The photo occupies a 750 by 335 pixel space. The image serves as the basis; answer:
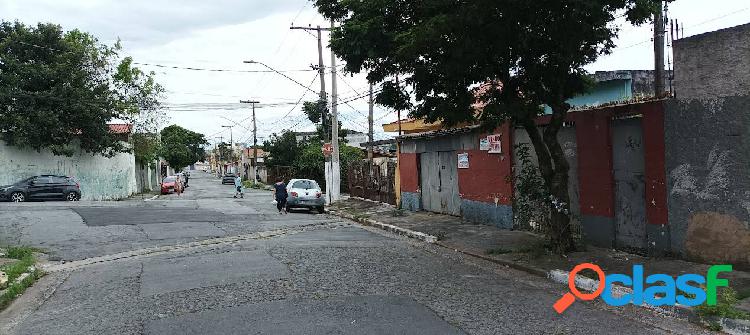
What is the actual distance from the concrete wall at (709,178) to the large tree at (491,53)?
1.70 metres

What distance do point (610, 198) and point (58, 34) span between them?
31.6 m

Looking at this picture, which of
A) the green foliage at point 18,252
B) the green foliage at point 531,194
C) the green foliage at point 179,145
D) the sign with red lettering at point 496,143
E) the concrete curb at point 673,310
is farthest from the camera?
the green foliage at point 179,145

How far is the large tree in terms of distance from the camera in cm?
899

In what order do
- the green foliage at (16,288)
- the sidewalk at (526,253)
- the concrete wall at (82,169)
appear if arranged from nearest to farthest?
the green foliage at (16,288) → the sidewalk at (526,253) → the concrete wall at (82,169)

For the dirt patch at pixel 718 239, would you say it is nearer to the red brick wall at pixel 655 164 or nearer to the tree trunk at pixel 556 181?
the red brick wall at pixel 655 164

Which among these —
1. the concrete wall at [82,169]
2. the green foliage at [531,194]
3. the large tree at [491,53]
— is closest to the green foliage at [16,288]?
the large tree at [491,53]

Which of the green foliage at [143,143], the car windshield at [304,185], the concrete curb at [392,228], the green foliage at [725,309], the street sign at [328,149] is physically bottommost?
the concrete curb at [392,228]

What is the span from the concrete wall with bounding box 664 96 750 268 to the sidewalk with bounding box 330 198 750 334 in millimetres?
356

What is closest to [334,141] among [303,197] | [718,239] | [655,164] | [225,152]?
[303,197]

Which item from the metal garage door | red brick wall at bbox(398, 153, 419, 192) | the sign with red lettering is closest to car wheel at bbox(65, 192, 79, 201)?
red brick wall at bbox(398, 153, 419, 192)

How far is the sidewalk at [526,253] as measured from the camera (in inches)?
343

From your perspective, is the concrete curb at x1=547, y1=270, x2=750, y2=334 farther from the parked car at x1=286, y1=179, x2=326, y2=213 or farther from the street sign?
the street sign

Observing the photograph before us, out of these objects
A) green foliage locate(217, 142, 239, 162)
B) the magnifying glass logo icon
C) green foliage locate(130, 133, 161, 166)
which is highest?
green foliage locate(217, 142, 239, 162)

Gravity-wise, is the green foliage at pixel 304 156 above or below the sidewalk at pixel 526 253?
above
